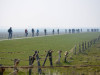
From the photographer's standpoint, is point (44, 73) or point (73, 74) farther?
point (44, 73)

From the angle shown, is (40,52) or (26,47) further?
(26,47)

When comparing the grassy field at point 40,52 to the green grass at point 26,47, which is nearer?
the grassy field at point 40,52

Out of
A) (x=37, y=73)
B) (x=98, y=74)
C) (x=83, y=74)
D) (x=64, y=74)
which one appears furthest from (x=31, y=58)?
(x=98, y=74)

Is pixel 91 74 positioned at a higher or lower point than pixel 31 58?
lower

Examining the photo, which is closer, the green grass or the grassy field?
the grassy field

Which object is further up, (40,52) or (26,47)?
(26,47)

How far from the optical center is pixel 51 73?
45.3ft

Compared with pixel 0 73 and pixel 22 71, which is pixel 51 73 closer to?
pixel 22 71

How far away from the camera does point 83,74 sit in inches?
547

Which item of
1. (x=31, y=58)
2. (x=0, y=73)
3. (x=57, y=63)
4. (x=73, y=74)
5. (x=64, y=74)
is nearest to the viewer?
(x=0, y=73)

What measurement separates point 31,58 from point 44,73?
204 cm

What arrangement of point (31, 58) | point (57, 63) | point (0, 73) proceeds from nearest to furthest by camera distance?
point (0, 73) → point (31, 58) → point (57, 63)

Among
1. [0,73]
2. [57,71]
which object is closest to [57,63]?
[57,71]

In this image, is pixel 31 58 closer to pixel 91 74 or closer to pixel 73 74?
A: pixel 73 74
